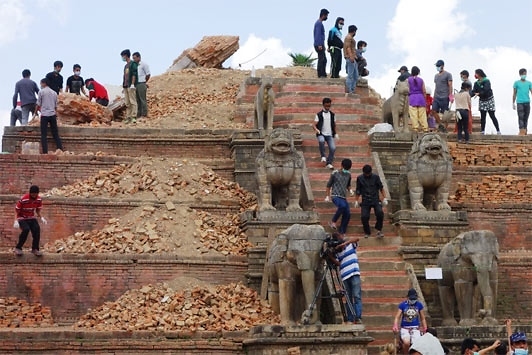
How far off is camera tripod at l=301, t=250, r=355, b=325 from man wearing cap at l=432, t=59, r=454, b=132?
9624 mm

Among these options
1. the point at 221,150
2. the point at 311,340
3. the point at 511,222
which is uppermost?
the point at 221,150

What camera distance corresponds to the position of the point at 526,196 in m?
26.4

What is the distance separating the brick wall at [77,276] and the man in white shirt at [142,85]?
333 inches

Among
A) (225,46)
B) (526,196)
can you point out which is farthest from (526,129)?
(225,46)

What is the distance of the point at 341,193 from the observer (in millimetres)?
22969

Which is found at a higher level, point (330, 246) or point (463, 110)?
point (463, 110)

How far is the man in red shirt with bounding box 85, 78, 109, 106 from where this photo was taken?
3274 cm

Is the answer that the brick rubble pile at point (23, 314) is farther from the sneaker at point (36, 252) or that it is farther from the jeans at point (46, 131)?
the jeans at point (46, 131)

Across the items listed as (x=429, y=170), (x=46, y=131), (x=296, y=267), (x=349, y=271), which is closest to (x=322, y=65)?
(x=46, y=131)

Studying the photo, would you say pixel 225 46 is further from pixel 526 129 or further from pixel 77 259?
pixel 77 259

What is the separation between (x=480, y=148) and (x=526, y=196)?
206 cm

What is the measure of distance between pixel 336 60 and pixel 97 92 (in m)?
6.59

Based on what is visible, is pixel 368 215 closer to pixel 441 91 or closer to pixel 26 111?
pixel 441 91

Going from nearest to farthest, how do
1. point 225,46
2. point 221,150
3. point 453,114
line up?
point 221,150 < point 453,114 < point 225,46
